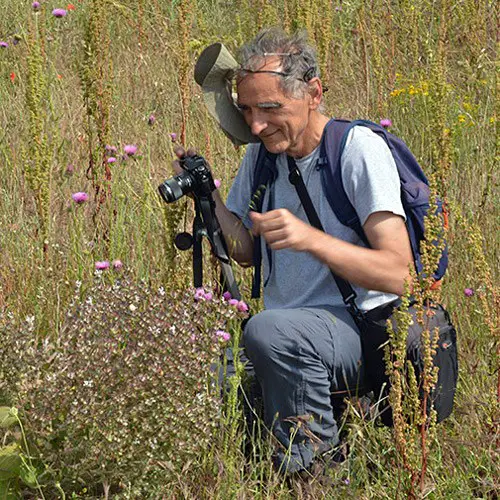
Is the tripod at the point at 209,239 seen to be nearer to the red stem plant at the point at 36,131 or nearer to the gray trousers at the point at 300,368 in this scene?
the gray trousers at the point at 300,368

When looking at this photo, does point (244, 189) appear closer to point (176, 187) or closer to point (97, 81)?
point (176, 187)

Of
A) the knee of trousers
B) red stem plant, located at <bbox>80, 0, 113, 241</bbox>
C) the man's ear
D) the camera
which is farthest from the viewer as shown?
red stem plant, located at <bbox>80, 0, 113, 241</bbox>

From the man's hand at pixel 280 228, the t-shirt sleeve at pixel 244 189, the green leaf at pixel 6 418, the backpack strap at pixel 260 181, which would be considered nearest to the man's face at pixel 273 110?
the backpack strap at pixel 260 181

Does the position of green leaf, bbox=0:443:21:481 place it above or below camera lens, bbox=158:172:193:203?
below

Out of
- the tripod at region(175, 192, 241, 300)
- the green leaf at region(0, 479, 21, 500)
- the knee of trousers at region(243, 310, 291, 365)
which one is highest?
the tripod at region(175, 192, 241, 300)

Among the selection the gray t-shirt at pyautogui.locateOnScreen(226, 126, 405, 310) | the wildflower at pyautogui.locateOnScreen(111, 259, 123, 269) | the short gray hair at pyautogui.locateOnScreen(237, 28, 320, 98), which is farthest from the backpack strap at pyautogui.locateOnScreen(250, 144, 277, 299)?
the wildflower at pyautogui.locateOnScreen(111, 259, 123, 269)

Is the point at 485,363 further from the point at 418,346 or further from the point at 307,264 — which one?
the point at 307,264

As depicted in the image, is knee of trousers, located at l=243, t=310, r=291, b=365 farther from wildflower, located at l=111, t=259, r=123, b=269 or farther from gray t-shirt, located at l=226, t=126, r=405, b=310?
wildflower, located at l=111, t=259, r=123, b=269

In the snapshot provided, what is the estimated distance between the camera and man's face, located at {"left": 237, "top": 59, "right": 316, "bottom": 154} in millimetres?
2799

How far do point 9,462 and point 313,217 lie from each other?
106 centimetres

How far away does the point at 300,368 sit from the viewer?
8.71 feet

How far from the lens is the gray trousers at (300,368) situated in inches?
104

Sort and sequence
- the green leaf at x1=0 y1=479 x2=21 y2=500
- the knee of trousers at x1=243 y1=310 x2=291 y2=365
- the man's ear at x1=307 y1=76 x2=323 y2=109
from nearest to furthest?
1. the green leaf at x1=0 y1=479 x2=21 y2=500
2. the knee of trousers at x1=243 y1=310 x2=291 y2=365
3. the man's ear at x1=307 y1=76 x2=323 y2=109

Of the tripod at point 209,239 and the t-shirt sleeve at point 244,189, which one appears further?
the t-shirt sleeve at point 244,189
